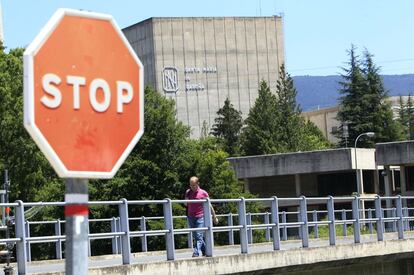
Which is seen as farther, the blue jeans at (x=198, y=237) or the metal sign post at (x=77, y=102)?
the blue jeans at (x=198, y=237)

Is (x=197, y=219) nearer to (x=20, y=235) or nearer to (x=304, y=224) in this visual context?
(x=304, y=224)

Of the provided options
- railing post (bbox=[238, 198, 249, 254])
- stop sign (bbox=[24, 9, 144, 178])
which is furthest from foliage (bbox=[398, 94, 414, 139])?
stop sign (bbox=[24, 9, 144, 178])

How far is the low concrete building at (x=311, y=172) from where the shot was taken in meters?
85.2

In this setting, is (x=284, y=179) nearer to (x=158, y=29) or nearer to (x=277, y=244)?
(x=158, y=29)

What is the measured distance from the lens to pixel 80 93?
117 inches

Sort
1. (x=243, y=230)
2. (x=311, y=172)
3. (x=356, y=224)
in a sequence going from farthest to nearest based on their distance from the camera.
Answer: (x=311, y=172) < (x=356, y=224) < (x=243, y=230)

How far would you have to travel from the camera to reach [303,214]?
65.5ft

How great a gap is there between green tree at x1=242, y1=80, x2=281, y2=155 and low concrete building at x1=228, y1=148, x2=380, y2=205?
10845 mm

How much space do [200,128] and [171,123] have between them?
8832 centimetres

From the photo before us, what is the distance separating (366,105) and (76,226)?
11647 centimetres

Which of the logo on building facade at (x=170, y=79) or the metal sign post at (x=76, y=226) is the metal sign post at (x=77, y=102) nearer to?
the metal sign post at (x=76, y=226)

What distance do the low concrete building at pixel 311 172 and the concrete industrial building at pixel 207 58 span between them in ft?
171

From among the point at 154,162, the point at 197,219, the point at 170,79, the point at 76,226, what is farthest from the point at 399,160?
the point at 76,226

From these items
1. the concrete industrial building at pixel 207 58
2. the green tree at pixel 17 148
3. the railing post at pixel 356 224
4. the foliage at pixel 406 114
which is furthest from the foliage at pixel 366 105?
the railing post at pixel 356 224
